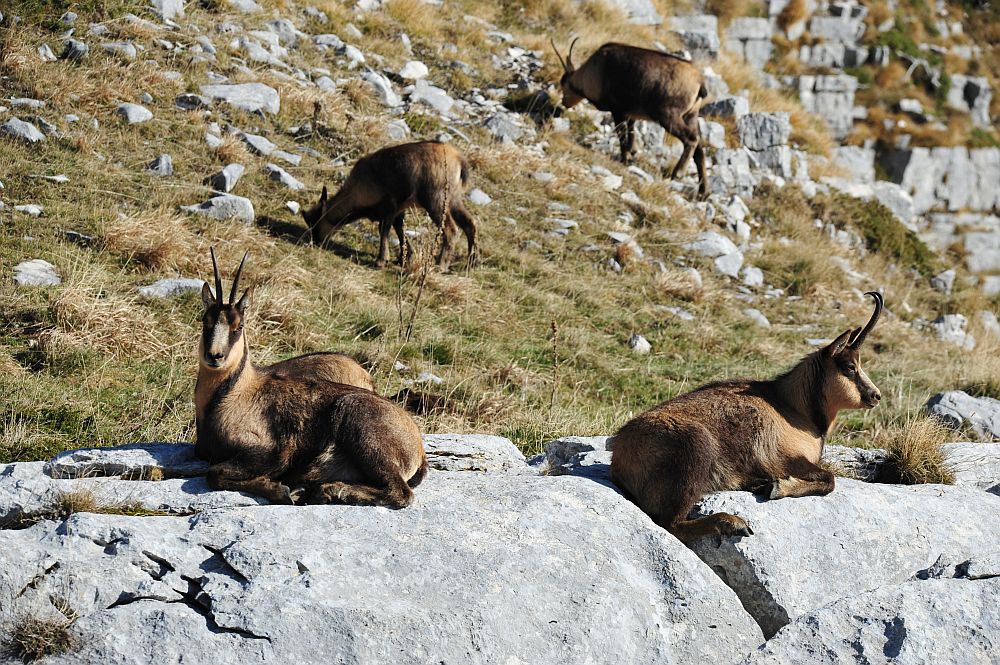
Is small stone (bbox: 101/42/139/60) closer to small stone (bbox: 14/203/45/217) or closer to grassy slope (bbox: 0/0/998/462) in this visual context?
grassy slope (bbox: 0/0/998/462)

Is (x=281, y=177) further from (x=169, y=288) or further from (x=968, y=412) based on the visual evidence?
(x=968, y=412)

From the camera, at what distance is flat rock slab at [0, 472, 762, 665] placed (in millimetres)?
4098

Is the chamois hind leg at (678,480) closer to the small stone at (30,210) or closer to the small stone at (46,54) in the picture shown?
the small stone at (30,210)

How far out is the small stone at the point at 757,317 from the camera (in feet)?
40.3

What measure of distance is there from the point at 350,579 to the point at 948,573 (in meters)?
3.02

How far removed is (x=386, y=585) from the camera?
14.5 feet

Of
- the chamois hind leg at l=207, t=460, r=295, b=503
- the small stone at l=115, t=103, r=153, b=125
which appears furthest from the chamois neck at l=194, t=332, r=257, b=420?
the small stone at l=115, t=103, r=153, b=125

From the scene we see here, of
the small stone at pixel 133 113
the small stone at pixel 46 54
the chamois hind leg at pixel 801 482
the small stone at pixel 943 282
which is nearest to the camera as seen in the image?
the chamois hind leg at pixel 801 482

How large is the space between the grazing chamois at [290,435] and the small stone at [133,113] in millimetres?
7391

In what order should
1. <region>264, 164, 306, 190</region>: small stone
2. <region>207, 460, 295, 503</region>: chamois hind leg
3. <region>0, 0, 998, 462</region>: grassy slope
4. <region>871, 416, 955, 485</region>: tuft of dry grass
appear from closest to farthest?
<region>207, 460, 295, 503</region>: chamois hind leg < <region>871, 416, 955, 485</region>: tuft of dry grass < <region>0, 0, 998, 462</region>: grassy slope < <region>264, 164, 306, 190</region>: small stone

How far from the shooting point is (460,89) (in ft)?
52.3

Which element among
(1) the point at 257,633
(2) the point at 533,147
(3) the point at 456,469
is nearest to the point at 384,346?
(3) the point at 456,469

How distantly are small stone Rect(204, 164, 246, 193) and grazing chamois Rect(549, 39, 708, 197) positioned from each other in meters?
6.36

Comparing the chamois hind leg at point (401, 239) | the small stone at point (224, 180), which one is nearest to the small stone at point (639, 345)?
the chamois hind leg at point (401, 239)
